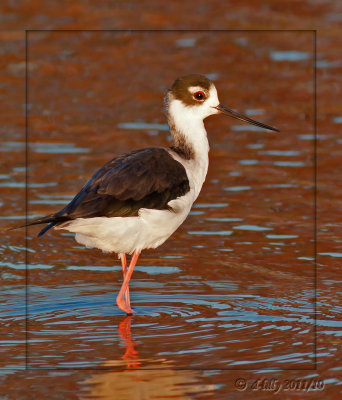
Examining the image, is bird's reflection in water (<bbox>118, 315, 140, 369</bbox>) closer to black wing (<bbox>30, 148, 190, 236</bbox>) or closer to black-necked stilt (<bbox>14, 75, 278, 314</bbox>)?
black-necked stilt (<bbox>14, 75, 278, 314</bbox>)

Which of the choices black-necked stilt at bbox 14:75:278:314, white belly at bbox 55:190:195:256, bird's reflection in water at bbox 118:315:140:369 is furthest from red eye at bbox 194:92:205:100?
bird's reflection in water at bbox 118:315:140:369

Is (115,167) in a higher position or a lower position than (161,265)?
higher

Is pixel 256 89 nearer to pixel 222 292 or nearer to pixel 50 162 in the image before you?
pixel 50 162

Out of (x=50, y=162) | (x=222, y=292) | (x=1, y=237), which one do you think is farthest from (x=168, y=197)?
(x=50, y=162)

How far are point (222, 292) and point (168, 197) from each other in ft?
2.88

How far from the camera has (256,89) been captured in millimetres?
13234

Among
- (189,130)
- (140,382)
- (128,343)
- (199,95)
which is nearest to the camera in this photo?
(140,382)

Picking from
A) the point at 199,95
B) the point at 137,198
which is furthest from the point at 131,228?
the point at 199,95

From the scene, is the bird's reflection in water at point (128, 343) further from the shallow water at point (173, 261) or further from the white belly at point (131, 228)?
the white belly at point (131, 228)

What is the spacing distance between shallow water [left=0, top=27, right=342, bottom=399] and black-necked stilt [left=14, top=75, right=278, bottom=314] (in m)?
0.50

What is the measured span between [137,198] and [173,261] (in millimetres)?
1398

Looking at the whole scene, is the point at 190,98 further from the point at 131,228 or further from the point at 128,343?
the point at 128,343

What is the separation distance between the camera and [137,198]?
6.71 m

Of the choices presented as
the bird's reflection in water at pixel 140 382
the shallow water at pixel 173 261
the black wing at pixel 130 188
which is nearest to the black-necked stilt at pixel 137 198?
the black wing at pixel 130 188
